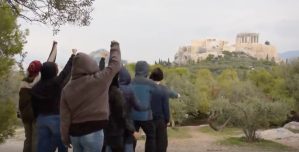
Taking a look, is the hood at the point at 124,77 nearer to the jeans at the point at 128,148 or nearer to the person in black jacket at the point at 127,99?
the person in black jacket at the point at 127,99

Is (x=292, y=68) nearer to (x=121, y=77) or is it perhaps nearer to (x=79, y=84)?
(x=121, y=77)

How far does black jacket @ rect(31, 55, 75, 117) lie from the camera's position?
4.69 meters

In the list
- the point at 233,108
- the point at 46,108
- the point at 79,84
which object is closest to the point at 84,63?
the point at 79,84

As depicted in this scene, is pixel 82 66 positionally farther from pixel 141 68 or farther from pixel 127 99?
pixel 141 68

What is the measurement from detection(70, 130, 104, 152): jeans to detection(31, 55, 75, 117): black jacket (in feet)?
3.32

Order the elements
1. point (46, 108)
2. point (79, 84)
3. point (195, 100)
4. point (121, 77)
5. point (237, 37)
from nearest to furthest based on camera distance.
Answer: point (79, 84) < point (46, 108) < point (121, 77) < point (195, 100) < point (237, 37)

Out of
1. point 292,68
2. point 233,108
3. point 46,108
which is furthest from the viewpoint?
point 292,68

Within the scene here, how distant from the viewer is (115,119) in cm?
471

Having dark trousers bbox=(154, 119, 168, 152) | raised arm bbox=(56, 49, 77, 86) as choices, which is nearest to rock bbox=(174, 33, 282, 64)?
dark trousers bbox=(154, 119, 168, 152)

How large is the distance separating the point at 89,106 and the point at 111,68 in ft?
1.41

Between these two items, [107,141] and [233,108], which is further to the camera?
[233,108]

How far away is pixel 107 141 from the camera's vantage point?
4.75m

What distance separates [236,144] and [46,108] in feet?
33.5

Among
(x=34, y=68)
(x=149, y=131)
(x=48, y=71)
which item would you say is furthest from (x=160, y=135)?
(x=48, y=71)
